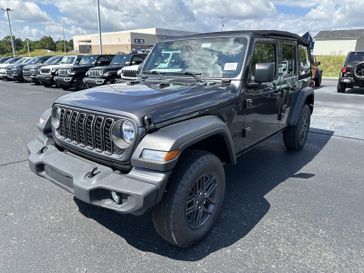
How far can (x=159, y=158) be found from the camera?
232cm

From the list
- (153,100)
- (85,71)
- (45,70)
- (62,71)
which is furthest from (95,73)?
(153,100)

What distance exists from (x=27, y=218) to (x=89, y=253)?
3.24ft

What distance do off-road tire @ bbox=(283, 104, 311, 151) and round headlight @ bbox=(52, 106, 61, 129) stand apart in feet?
11.6

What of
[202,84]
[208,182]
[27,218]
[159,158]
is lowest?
[27,218]

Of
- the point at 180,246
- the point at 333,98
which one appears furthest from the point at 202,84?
the point at 333,98

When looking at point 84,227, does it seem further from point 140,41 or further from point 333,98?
point 140,41

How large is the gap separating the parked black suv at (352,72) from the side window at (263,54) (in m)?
9.38

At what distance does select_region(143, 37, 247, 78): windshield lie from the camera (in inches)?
141

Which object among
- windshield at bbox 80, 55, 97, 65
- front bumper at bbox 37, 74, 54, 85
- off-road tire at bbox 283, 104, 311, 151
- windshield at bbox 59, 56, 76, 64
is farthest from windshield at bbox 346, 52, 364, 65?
front bumper at bbox 37, 74, 54, 85

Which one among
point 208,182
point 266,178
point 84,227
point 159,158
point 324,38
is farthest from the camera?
point 324,38

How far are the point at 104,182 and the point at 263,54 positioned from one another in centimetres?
259

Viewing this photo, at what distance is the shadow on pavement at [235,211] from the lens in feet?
9.34

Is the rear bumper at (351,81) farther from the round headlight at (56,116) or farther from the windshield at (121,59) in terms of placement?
the round headlight at (56,116)

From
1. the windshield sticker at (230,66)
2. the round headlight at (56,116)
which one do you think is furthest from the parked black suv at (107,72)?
the windshield sticker at (230,66)
